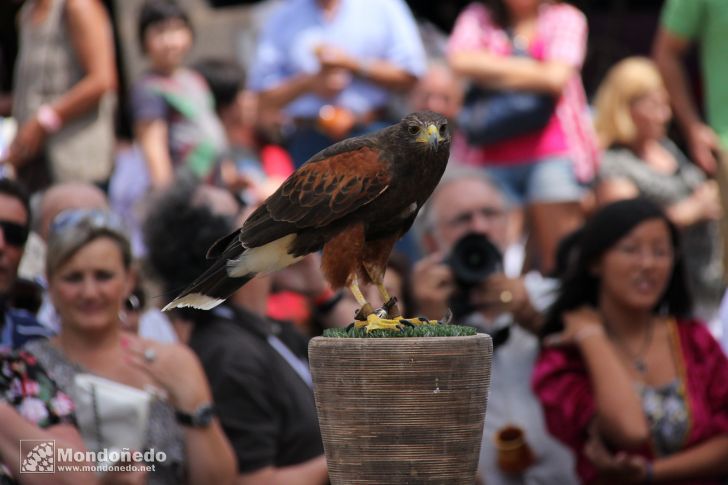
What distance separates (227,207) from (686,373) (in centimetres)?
206

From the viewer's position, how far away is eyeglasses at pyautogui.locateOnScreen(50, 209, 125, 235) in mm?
4961

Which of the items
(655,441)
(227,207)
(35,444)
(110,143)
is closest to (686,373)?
(655,441)

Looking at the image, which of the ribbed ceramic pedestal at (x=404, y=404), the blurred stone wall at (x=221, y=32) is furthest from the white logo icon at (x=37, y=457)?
the blurred stone wall at (x=221, y=32)

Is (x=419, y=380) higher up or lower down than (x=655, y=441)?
higher up

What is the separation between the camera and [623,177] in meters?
7.36

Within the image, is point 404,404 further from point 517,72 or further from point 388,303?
point 517,72

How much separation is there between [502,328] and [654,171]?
252 centimetres

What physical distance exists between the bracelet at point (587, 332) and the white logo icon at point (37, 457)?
2139 mm

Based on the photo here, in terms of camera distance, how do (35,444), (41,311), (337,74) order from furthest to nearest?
1. (337,74)
2. (41,311)
3. (35,444)

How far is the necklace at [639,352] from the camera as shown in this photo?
5.25 metres

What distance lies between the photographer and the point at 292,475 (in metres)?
4.84

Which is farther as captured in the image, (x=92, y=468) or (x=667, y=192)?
(x=667, y=192)

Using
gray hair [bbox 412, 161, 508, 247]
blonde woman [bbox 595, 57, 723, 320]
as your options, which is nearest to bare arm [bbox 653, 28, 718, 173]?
blonde woman [bbox 595, 57, 723, 320]

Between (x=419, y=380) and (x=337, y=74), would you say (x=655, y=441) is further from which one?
(x=337, y=74)
